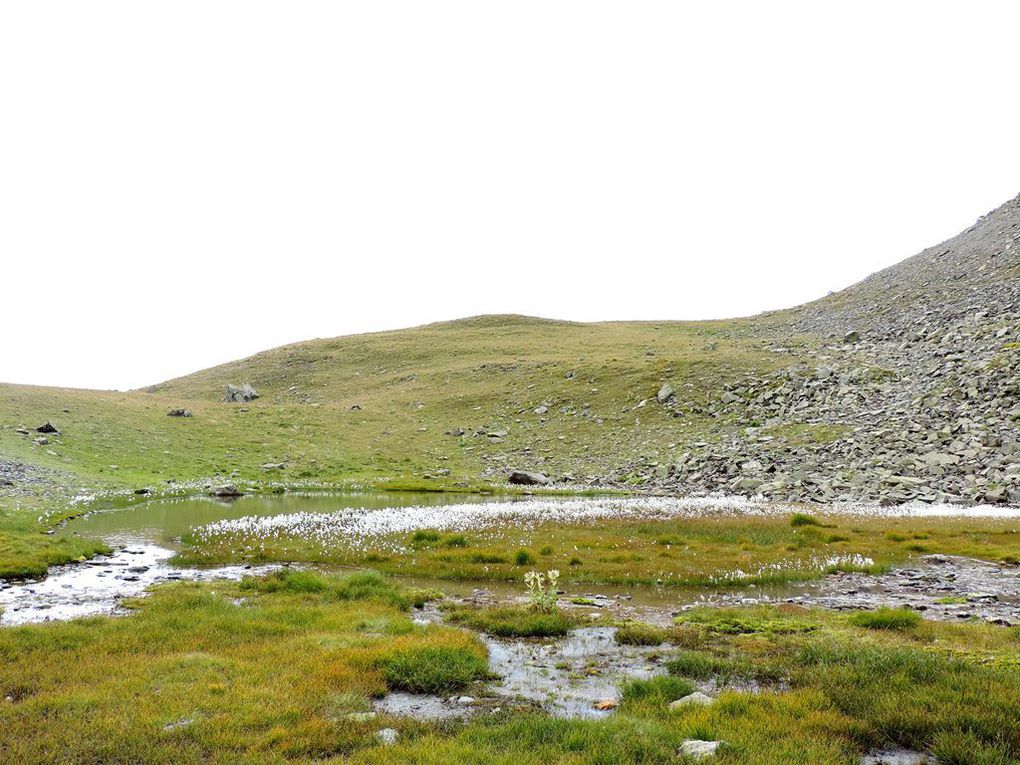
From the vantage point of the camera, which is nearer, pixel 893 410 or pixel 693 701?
pixel 693 701

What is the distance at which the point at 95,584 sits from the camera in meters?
20.4

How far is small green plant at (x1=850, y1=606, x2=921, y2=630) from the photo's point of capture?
46.9 feet

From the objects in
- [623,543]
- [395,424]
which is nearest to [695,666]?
[623,543]

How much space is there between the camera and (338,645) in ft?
42.4

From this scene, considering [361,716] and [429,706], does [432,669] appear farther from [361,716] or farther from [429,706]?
[361,716]

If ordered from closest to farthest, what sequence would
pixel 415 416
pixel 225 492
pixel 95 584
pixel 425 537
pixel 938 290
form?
pixel 95 584 → pixel 425 537 → pixel 225 492 → pixel 415 416 → pixel 938 290

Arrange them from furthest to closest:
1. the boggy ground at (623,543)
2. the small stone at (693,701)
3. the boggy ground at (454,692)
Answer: the boggy ground at (623,543) → the small stone at (693,701) → the boggy ground at (454,692)

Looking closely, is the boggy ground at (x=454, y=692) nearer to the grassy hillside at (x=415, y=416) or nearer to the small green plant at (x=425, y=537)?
the small green plant at (x=425, y=537)

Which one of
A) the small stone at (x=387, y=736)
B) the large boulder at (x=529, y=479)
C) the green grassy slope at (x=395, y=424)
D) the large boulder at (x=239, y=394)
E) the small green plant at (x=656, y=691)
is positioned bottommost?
the large boulder at (x=529, y=479)

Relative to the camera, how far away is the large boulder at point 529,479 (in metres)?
55.1

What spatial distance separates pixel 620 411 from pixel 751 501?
32.1m

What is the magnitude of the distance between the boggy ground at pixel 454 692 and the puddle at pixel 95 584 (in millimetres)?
2800

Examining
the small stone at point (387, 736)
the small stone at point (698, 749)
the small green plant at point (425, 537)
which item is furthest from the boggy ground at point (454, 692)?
the small green plant at point (425, 537)

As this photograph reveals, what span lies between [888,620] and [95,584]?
23.9 metres
